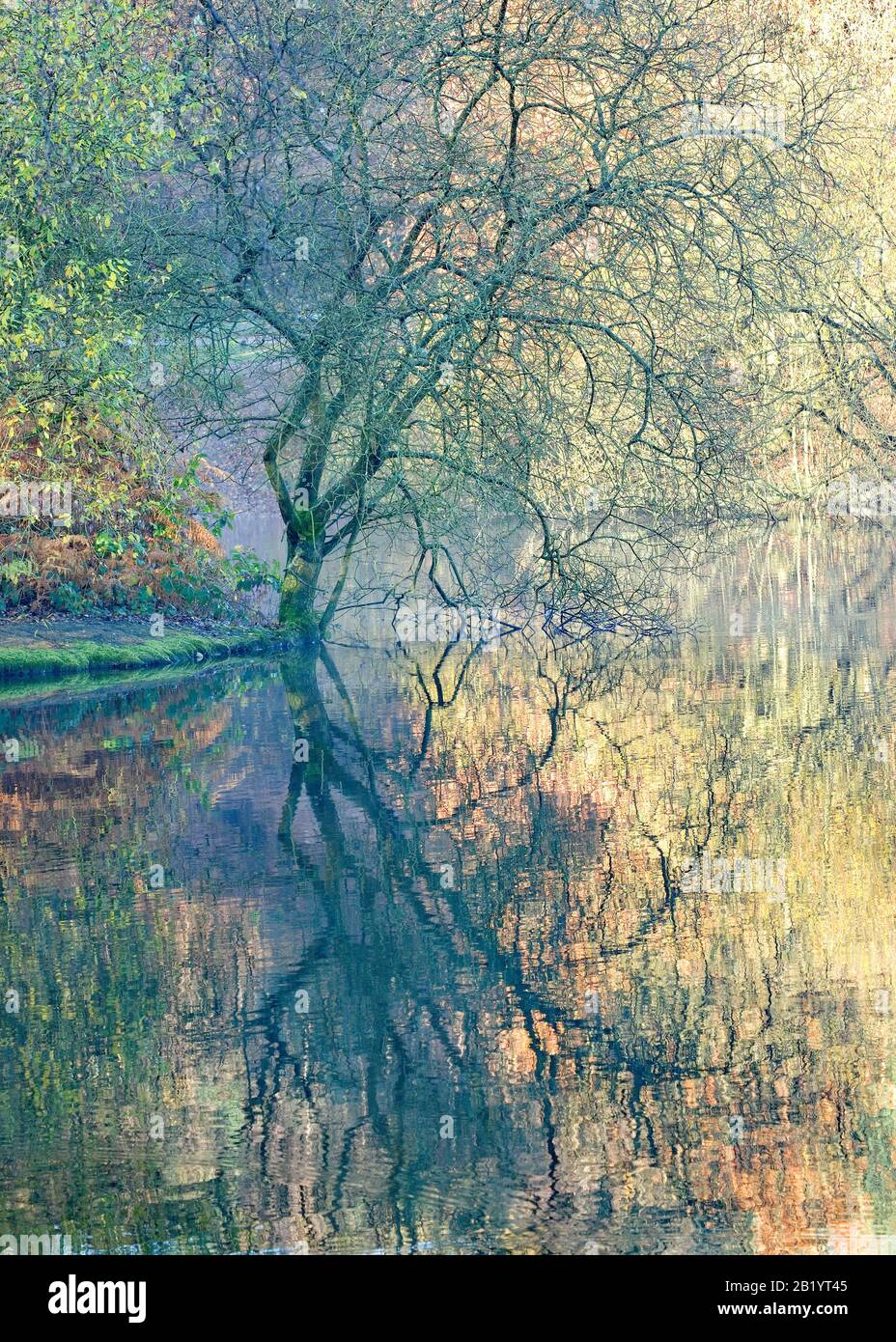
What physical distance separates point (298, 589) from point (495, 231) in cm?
650

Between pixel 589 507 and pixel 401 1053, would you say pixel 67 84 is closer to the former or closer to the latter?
pixel 589 507

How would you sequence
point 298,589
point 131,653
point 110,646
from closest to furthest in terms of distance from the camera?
point 131,653 → point 110,646 → point 298,589

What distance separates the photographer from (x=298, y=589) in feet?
76.3

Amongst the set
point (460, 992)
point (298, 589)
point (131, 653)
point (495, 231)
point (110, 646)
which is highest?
point (495, 231)

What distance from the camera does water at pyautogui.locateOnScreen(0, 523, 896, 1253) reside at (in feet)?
15.3

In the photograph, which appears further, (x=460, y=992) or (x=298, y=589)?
(x=298, y=589)

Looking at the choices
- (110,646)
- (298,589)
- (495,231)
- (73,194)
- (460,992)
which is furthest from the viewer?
(298,589)

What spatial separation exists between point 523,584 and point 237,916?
1468cm

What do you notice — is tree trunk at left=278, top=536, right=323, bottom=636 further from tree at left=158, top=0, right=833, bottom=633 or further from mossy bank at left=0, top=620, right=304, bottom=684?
tree at left=158, top=0, right=833, bottom=633

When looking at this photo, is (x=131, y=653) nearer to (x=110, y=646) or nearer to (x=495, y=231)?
(x=110, y=646)

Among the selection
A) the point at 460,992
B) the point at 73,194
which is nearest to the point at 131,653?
the point at 73,194
